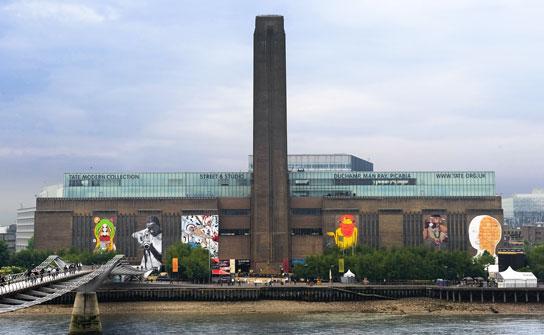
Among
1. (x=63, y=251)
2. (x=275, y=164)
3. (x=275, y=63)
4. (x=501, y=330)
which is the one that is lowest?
(x=501, y=330)

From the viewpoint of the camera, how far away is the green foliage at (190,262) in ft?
585

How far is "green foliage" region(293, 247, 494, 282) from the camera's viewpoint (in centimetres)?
17250

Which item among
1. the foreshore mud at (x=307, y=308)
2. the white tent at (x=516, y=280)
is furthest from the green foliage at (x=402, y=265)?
the foreshore mud at (x=307, y=308)

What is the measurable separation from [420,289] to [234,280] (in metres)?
36.4

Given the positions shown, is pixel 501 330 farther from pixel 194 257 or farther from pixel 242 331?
→ pixel 194 257

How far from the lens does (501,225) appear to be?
654ft

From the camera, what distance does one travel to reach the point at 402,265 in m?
173

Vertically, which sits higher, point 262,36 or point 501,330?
point 262,36

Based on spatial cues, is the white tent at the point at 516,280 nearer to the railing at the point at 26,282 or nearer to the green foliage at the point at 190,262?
the green foliage at the point at 190,262

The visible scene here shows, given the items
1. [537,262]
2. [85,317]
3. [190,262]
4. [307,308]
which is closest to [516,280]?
[537,262]

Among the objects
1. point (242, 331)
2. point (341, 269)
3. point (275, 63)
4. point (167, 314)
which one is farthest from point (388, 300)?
point (275, 63)

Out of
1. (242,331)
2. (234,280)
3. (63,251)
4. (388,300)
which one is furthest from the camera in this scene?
(63,251)

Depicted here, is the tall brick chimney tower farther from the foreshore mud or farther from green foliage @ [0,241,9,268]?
green foliage @ [0,241,9,268]

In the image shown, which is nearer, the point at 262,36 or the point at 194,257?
the point at 194,257
